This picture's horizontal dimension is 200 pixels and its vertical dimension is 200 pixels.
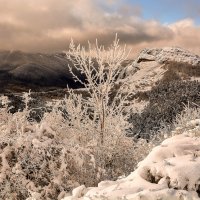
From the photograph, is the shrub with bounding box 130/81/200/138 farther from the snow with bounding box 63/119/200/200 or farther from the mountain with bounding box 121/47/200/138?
the snow with bounding box 63/119/200/200

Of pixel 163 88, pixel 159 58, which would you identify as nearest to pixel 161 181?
pixel 163 88

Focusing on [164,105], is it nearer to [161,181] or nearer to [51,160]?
[51,160]

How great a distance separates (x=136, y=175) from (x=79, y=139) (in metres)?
6.20

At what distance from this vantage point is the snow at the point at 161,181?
636 centimetres

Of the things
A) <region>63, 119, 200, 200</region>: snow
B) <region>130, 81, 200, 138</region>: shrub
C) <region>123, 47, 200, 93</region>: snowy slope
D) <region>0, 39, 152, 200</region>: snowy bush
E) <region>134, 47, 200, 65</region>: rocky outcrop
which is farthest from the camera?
<region>134, 47, 200, 65</region>: rocky outcrop

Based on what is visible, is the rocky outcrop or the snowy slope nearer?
the snowy slope

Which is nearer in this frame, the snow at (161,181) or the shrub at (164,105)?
the snow at (161,181)

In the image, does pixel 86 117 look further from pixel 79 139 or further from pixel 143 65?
pixel 143 65

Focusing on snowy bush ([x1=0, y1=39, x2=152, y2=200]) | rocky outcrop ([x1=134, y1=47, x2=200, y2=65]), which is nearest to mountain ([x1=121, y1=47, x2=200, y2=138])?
rocky outcrop ([x1=134, y1=47, x2=200, y2=65])

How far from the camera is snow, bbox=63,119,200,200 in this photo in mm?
6360

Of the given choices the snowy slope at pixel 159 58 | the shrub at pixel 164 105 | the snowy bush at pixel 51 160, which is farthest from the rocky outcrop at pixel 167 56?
the snowy bush at pixel 51 160

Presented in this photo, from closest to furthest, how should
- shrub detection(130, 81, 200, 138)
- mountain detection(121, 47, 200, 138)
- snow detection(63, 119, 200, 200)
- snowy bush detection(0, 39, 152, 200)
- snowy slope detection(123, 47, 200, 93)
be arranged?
snow detection(63, 119, 200, 200)
snowy bush detection(0, 39, 152, 200)
mountain detection(121, 47, 200, 138)
shrub detection(130, 81, 200, 138)
snowy slope detection(123, 47, 200, 93)

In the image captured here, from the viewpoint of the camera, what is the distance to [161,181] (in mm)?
6879

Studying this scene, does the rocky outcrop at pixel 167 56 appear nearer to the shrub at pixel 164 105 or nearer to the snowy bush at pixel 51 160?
the shrub at pixel 164 105
